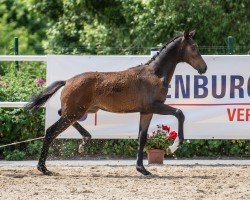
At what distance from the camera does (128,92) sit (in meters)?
13.8

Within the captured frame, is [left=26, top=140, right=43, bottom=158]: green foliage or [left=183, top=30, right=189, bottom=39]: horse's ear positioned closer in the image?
[left=183, top=30, right=189, bottom=39]: horse's ear

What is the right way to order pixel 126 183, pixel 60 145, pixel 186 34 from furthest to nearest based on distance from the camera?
pixel 60 145
pixel 186 34
pixel 126 183

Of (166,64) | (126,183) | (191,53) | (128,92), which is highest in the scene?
(191,53)

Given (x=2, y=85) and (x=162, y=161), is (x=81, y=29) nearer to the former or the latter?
(x=2, y=85)

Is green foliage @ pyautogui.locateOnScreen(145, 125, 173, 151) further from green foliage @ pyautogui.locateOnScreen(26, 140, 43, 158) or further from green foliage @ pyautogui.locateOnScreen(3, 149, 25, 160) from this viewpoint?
green foliage @ pyautogui.locateOnScreen(3, 149, 25, 160)

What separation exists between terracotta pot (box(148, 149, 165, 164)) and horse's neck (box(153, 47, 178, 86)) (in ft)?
5.02

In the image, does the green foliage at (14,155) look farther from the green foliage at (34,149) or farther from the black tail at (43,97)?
the black tail at (43,97)

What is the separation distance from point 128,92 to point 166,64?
0.73m

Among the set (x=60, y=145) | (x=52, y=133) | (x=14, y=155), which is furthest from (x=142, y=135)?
(x=14, y=155)

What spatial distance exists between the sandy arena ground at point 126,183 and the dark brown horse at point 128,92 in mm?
469

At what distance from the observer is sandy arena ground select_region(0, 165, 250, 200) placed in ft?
38.1

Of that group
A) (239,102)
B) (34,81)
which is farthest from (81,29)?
(239,102)

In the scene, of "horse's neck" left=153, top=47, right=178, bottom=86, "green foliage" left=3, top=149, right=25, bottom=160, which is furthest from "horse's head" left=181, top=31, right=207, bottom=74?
"green foliage" left=3, top=149, right=25, bottom=160

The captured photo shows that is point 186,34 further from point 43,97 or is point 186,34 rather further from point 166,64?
point 43,97
